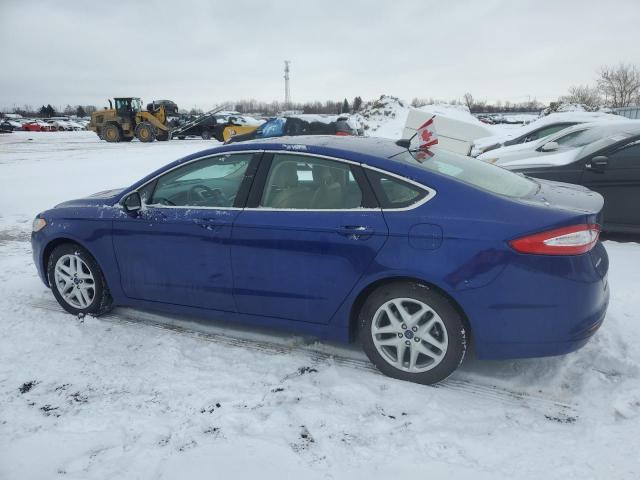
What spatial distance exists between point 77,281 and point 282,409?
228cm

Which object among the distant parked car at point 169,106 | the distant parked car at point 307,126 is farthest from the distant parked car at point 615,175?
the distant parked car at point 169,106

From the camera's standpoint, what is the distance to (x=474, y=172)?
3260 millimetres

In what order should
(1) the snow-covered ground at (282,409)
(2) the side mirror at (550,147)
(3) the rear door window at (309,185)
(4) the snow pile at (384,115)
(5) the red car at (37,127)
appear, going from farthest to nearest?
(5) the red car at (37,127)
(4) the snow pile at (384,115)
(2) the side mirror at (550,147)
(3) the rear door window at (309,185)
(1) the snow-covered ground at (282,409)

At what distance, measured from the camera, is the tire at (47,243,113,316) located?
13.1 feet

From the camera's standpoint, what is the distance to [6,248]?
615 cm

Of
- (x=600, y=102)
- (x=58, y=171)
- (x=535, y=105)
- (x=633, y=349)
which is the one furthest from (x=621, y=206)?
(x=535, y=105)

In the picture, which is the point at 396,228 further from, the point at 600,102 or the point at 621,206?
the point at 600,102

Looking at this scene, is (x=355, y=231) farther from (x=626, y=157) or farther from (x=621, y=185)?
(x=626, y=157)

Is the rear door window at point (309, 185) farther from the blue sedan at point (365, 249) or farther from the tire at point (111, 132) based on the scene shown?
the tire at point (111, 132)

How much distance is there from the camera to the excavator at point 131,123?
2512 cm

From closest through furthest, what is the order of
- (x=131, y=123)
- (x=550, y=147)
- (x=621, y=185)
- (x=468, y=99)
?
(x=621, y=185) → (x=550, y=147) → (x=131, y=123) → (x=468, y=99)

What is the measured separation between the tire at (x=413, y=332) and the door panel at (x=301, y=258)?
0.77 feet

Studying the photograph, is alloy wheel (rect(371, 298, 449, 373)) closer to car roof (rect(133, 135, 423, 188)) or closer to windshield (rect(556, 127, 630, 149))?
car roof (rect(133, 135, 423, 188))

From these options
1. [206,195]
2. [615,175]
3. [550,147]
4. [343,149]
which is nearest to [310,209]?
[343,149]
